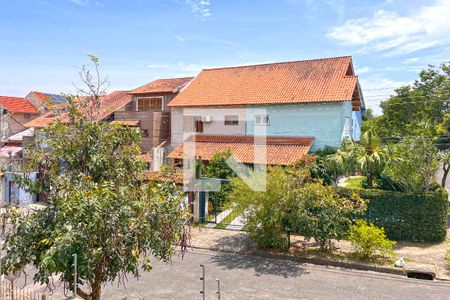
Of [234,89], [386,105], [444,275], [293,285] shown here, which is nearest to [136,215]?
[293,285]

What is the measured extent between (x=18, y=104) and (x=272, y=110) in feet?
110

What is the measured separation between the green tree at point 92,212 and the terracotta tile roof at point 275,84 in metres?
18.4

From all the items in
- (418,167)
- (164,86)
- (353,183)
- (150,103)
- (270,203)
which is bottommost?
(270,203)

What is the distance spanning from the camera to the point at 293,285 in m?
11.0

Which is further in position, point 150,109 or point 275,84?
point 150,109

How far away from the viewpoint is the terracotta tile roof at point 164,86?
30.6m

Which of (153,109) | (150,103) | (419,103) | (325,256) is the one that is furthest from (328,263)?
(419,103)

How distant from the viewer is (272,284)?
36.3 ft

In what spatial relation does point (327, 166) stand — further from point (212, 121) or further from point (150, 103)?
point (150, 103)

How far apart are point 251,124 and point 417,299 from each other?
17082mm

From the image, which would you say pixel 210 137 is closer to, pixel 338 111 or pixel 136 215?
pixel 338 111

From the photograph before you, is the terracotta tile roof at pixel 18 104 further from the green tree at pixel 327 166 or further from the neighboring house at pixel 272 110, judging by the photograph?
the green tree at pixel 327 166

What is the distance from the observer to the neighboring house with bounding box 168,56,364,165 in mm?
23469

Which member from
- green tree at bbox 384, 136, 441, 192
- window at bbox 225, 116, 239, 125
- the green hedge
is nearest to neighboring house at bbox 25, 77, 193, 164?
window at bbox 225, 116, 239, 125
